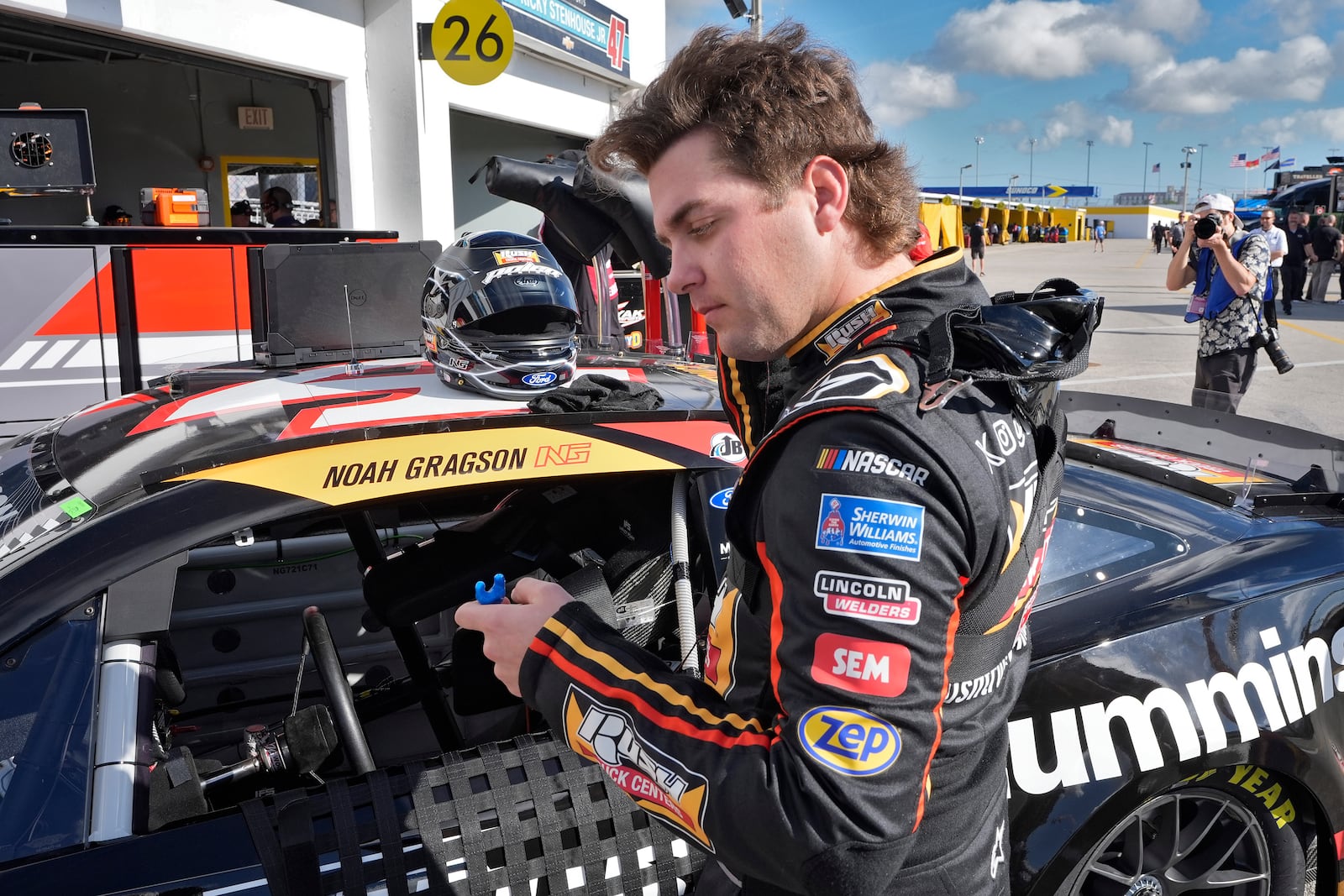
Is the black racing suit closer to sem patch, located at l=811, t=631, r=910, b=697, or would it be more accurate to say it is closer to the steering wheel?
sem patch, located at l=811, t=631, r=910, b=697

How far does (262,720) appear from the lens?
259cm

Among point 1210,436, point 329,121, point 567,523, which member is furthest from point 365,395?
point 329,121

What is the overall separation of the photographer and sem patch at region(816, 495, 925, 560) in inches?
211

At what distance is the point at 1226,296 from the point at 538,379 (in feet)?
15.3

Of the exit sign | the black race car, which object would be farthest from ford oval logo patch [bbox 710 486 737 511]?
the exit sign

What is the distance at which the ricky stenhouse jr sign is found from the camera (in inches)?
461

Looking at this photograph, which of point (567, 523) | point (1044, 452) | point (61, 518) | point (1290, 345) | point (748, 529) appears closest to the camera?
point (748, 529)

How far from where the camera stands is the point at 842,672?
860mm

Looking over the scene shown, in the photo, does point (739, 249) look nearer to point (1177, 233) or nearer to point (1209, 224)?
point (1209, 224)

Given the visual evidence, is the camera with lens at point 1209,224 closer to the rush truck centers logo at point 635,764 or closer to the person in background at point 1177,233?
the person in background at point 1177,233

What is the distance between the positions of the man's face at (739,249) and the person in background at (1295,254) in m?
17.9

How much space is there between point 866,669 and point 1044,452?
397mm

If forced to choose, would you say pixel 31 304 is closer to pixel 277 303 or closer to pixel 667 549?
pixel 277 303

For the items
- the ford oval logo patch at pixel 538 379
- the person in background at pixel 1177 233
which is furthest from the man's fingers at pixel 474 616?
the person in background at pixel 1177 233
